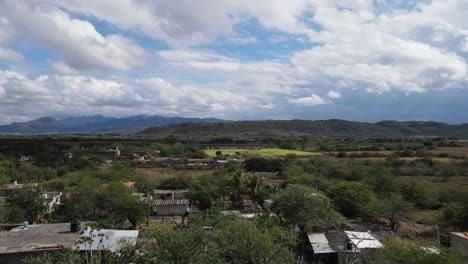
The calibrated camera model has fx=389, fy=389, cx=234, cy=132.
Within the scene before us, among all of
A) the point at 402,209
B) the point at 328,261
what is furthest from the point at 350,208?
the point at 328,261

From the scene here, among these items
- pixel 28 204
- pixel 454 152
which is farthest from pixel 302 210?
pixel 454 152

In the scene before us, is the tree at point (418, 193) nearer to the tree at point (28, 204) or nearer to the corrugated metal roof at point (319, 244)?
the corrugated metal roof at point (319, 244)

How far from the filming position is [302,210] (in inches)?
858

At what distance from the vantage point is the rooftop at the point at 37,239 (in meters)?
15.3

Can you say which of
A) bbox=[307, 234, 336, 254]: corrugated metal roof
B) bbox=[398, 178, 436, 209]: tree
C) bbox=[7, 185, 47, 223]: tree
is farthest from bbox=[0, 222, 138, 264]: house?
bbox=[398, 178, 436, 209]: tree

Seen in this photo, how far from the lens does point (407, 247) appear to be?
15227 mm

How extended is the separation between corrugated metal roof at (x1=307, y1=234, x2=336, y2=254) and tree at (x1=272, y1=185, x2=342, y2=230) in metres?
0.84

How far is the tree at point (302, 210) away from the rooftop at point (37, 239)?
36.0 feet

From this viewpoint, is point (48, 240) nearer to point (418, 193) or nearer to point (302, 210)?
point (302, 210)

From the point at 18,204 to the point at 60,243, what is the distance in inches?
458

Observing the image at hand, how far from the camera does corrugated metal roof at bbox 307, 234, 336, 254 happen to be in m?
18.8

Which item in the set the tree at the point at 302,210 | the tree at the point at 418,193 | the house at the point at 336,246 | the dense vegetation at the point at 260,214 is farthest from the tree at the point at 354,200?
the house at the point at 336,246

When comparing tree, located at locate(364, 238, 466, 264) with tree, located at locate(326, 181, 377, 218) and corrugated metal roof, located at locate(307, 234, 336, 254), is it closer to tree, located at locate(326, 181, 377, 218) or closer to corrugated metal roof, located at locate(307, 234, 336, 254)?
corrugated metal roof, located at locate(307, 234, 336, 254)

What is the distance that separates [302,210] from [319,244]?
258cm
